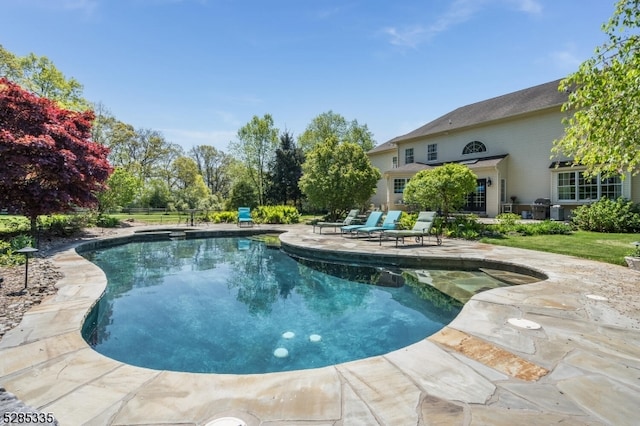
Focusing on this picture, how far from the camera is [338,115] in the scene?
129 ft

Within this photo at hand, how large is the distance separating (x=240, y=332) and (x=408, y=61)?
1526 cm

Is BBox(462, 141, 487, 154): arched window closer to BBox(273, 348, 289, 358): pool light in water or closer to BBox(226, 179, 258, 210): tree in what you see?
BBox(226, 179, 258, 210): tree

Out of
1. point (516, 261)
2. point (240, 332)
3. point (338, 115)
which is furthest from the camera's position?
point (338, 115)

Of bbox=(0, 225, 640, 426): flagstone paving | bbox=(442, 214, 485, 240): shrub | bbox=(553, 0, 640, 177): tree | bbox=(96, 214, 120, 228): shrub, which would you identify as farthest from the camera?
bbox=(96, 214, 120, 228): shrub

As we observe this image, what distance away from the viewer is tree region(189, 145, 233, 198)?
45031 millimetres

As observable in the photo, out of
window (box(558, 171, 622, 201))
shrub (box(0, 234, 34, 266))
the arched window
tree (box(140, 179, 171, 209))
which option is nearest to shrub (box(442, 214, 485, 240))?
window (box(558, 171, 622, 201))

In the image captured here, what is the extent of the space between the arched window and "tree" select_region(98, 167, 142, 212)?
66.8 ft

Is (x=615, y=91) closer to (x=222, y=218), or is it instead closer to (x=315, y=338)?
(x=315, y=338)

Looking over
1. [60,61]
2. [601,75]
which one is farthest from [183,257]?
[60,61]

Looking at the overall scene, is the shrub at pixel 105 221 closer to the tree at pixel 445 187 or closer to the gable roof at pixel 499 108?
the tree at pixel 445 187

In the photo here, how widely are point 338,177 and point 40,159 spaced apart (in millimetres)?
12549

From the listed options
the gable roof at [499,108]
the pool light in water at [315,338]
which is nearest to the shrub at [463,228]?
the pool light in water at [315,338]

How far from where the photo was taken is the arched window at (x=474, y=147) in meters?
20.1

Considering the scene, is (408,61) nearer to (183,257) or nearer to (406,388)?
(183,257)
